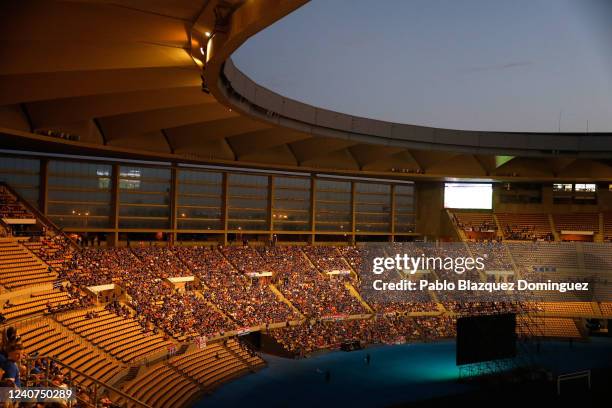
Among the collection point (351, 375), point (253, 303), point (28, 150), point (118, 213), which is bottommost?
point (351, 375)

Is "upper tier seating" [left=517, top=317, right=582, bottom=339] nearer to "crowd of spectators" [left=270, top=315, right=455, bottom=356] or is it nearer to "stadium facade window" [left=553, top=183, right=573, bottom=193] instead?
"crowd of spectators" [left=270, top=315, right=455, bottom=356]

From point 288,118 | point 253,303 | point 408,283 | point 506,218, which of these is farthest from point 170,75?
point 506,218

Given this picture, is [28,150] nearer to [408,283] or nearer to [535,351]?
[408,283]

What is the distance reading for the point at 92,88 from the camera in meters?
20.9

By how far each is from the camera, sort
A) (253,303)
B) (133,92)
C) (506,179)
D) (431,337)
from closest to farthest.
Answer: (133,92) < (253,303) < (431,337) < (506,179)

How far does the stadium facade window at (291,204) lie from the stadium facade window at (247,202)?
0.84 m

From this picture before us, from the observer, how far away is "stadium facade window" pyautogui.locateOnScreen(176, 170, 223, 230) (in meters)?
A: 40.1

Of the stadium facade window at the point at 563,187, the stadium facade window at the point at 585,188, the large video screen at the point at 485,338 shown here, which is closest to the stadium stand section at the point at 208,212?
the stadium facade window at the point at 585,188

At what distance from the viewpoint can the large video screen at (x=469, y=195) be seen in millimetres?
51750

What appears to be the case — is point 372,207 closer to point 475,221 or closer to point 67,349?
point 475,221

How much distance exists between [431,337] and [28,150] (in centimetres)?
2579

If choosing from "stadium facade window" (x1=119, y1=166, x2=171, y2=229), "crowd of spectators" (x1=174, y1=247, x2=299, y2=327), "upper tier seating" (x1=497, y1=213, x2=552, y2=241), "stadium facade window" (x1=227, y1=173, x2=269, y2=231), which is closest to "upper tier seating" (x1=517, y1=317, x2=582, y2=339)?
"upper tier seating" (x1=497, y1=213, x2=552, y2=241)

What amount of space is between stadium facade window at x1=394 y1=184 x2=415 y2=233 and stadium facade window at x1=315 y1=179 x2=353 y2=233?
4.62 m

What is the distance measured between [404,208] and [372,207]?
324cm
